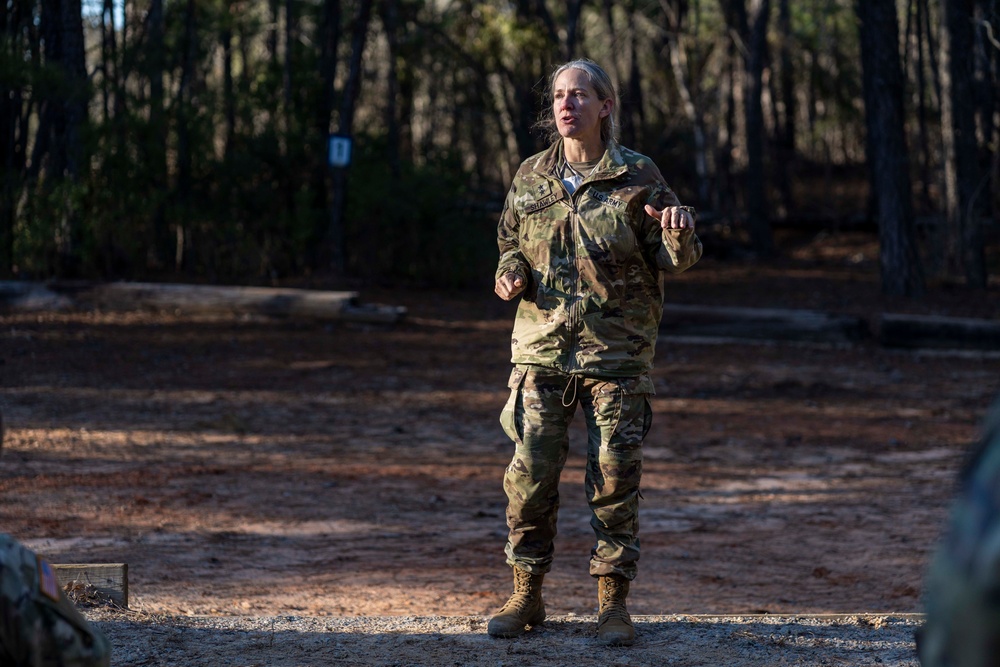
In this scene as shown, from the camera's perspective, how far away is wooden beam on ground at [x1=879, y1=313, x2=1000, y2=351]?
1277cm

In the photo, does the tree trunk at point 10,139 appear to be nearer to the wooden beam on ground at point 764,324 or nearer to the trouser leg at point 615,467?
the wooden beam on ground at point 764,324

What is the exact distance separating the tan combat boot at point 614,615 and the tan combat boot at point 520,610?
245 millimetres

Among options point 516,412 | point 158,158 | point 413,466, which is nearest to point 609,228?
point 516,412

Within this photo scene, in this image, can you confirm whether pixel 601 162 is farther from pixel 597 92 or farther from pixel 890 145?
pixel 890 145

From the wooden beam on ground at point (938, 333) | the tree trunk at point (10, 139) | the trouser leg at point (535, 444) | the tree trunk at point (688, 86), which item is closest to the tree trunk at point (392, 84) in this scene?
the tree trunk at point (10, 139)

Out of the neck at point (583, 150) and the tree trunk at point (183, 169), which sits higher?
the tree trunk at point (183, 169)

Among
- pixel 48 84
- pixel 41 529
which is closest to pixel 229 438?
pixel 41 529

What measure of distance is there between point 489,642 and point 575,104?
6.34ft

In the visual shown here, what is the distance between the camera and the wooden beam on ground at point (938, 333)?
503 inches

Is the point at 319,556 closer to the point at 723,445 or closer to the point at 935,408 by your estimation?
the point at 723,445

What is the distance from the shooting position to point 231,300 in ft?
45.3

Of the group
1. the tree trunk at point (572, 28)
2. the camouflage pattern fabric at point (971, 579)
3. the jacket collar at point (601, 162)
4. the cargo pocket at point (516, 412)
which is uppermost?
the tree trunk at point (572, 28)

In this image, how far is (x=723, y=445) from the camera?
348 inches

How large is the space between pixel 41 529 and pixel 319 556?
4.93 ft
